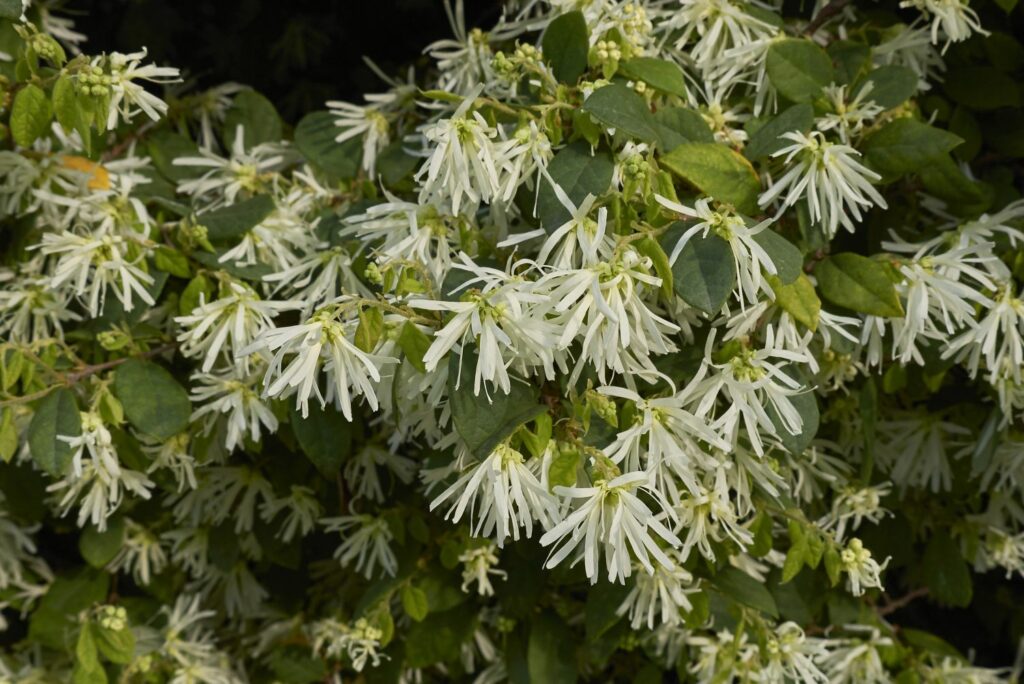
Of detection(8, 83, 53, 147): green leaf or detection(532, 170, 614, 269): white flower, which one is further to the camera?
detection(8, 83, 53, 147): green leaf

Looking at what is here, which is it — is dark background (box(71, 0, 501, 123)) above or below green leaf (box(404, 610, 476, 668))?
above

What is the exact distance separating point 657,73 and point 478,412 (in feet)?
1.60

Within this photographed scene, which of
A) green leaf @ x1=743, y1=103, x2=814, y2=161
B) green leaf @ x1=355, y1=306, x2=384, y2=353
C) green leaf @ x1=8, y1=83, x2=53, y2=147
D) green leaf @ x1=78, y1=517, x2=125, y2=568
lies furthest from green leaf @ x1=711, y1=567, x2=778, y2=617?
green leaf @ x1=8, y1=83, x2=53, y2=147

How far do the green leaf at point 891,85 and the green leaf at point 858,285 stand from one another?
25 cm

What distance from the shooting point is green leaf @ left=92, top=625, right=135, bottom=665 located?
5.08ft

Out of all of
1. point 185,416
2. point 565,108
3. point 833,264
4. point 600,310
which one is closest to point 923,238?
point 833,264

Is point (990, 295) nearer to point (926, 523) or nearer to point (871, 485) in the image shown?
point (871, 485)

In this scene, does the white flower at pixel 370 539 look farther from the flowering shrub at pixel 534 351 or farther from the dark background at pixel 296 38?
the dark background at pixel 296 38

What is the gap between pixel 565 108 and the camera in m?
1.13

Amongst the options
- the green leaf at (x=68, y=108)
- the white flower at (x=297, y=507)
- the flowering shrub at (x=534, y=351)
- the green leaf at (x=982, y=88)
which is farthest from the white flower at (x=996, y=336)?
the green leaf at (x=68, y=108)

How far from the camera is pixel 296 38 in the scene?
2246 mm

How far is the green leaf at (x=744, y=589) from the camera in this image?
139 cm

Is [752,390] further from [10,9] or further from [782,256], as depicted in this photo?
[10,9]

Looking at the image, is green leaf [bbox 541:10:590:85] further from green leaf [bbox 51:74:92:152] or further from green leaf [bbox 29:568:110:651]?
green leaf [bbox 29:568:110:651]
